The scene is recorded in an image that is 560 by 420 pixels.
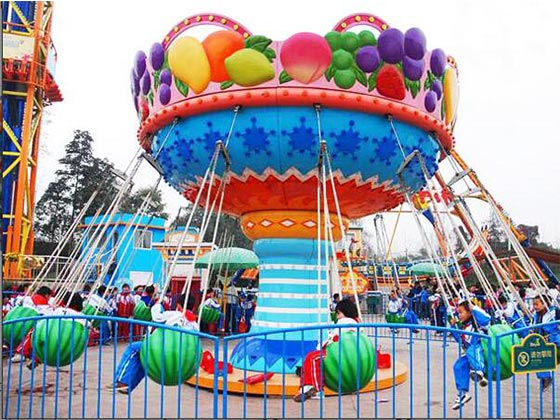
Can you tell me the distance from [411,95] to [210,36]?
2.06m

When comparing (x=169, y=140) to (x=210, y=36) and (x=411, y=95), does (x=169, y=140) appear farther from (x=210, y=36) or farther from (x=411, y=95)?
(x=411, y=95)

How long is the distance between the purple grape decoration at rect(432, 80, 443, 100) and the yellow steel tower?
16878 millimetres

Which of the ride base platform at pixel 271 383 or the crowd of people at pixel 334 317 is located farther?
the ride base platform at pixel 271 383

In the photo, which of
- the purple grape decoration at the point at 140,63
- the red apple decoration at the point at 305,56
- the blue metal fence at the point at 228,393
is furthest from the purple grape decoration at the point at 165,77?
the blue metal fence at the point at 228,393

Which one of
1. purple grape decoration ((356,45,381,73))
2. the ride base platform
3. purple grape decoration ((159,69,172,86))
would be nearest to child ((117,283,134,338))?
the ride base platform

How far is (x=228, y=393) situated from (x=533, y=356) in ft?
9.47

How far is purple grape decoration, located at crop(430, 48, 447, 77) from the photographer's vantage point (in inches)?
222

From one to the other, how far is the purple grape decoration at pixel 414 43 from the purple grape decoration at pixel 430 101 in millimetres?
521

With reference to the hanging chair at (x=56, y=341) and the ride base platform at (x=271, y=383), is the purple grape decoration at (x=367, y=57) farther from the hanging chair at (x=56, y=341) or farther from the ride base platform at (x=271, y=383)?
the hanging chair at (x=56, y=341)

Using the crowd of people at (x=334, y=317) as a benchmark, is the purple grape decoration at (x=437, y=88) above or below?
above

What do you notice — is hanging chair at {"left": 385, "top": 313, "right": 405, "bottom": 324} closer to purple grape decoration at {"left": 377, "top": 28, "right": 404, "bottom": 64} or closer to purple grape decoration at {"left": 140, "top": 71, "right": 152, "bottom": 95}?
purple grape decoration at {"left": 377, "top": 28, "right": 404, "bottom": 64}

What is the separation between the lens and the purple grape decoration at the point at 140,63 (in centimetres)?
603

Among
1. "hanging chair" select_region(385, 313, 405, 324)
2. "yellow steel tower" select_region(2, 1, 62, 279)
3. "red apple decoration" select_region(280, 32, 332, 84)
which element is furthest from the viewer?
"yellow steel tower" select_region(2, 1, 62, 279)

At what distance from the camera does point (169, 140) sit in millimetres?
6031
